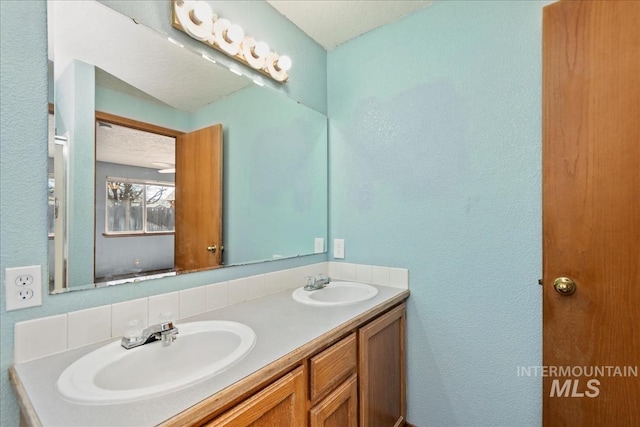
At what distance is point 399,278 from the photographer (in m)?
1.68

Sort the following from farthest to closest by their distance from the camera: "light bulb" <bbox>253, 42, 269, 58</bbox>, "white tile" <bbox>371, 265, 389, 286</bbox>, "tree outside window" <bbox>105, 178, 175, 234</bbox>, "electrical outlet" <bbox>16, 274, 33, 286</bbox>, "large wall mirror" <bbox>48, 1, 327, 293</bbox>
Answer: "white tile" <bbox>371, 265, 389, 286</bbox>, "light bulb" <bbox>253, 42, 269, 58</bbox>, "tree outside window" <bbox>105, 178, 175, 234</bbox>, "large wall mirror" <bbox>48, 1, 327, 293</bbox>, "electrical outlet" <bbox>16, 274, 33, 286</bbox>

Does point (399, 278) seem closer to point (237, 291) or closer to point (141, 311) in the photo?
point (237, 291)

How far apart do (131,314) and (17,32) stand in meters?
0.91

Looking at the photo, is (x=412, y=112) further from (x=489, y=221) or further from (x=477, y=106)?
(x=489, y=221)

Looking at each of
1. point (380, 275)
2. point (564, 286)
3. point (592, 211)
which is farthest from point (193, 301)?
point (592, 211)

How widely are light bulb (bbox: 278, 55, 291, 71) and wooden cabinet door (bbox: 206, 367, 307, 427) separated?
151cm

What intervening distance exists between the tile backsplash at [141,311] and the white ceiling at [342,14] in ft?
4.79

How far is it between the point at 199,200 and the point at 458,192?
4.19 feet

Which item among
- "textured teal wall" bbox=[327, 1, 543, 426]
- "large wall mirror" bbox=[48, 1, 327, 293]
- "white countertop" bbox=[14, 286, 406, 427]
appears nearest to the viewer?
"white countertop" bbox=[14, 286, 406, 427]

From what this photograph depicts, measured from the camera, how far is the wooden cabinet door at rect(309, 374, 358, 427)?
98 cm

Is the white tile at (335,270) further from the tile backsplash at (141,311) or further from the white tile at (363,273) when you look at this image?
the tile backsplash at (141,311)

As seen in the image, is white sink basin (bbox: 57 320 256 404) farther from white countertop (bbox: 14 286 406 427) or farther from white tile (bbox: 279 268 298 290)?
white tile (bbox: 279 268 298 290)

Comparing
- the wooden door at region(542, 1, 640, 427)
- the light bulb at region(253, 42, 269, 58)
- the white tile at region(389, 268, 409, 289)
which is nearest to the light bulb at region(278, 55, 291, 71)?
the light bulb at region(253, 42, 269, 58)

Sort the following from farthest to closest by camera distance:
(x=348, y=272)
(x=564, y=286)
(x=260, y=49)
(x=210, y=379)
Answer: (x=348, y=272) → (x=260, y=49) → (x=564, y=286) → (x=210, y=379)
